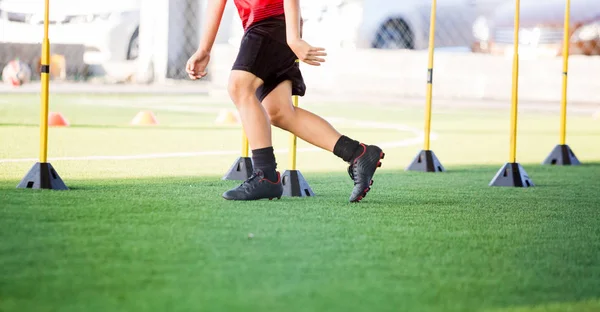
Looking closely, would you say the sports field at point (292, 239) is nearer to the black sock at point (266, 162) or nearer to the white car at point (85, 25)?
the black sock at point (266, 162)

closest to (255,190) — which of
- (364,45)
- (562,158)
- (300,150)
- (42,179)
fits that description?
(42,179)

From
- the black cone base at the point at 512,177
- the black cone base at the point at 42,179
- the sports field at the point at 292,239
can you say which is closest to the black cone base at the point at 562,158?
the sports field at the point at 292,239

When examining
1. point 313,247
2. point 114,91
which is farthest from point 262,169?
point 114,91

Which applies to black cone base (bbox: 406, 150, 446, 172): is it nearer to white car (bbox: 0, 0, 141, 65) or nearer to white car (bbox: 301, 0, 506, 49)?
white car (bbox: 301, 0, 506, 49)

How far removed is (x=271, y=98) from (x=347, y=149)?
1.49ft

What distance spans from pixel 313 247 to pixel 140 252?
0.63 m

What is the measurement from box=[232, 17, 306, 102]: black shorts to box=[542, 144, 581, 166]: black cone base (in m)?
3.67

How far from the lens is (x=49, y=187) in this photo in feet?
17.9

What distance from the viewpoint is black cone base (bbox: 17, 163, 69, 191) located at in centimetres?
547

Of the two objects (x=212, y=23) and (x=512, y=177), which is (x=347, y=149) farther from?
(x=512, y=177)

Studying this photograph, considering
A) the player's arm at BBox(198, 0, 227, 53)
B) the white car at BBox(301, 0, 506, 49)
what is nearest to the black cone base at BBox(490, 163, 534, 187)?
the player's arm at BBox(198, 0, 227, 53)

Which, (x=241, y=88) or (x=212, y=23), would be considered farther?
(x=212, y=23)

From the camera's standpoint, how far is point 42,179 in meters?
5.48

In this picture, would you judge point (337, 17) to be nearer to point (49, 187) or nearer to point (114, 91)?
point (114, 91)
